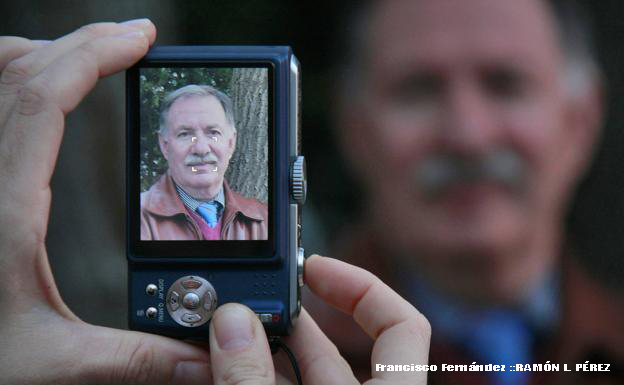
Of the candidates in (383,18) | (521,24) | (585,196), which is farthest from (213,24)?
(585,196)

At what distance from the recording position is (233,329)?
1137 millimetres

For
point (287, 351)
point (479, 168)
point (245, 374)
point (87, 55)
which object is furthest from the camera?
point (479, 168)

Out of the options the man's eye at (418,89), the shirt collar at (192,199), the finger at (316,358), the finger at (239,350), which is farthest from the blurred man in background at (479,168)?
the finger at (239,350)

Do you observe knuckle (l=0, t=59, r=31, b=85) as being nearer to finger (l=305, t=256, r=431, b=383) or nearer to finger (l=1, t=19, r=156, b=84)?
finger (l=1, t=19, r=156, b=84)

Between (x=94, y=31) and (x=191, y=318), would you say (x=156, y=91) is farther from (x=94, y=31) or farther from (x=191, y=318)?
(x=191, y=318)

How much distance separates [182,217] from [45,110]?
0.88 feet

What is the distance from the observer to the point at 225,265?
1270mm

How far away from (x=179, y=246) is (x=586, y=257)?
4.91ft

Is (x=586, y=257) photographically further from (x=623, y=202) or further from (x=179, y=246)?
(x=179, y=246)

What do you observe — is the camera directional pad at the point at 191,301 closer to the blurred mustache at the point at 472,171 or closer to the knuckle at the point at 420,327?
the knuckle at the point at 420,327

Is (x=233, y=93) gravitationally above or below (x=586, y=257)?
above

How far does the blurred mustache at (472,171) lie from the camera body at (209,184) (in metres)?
1.04

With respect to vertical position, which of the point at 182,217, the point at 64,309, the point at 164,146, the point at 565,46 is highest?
the point at 565,46

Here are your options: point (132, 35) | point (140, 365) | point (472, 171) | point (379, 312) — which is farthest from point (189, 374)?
point (472, 171)
